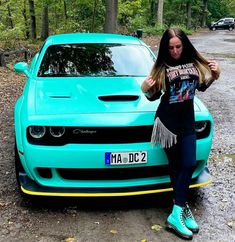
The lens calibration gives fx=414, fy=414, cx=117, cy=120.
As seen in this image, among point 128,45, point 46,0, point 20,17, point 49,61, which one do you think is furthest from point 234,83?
point 20,17

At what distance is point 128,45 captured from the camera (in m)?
5.74

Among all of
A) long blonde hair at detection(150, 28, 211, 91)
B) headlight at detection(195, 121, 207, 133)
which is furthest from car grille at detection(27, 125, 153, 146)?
headlight at detection(195, 121, 207, 133)

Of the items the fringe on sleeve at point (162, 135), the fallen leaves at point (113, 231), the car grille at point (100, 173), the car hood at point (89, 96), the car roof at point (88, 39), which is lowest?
the fallen leaves at point (113, 231)

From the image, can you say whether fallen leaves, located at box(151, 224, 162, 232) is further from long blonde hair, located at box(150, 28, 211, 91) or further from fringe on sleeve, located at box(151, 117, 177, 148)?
long blonde hair, located at box(150, 28, 211, 91)

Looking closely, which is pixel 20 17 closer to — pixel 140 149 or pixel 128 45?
pixel 128 45

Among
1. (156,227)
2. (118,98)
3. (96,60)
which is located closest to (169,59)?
(118,98)

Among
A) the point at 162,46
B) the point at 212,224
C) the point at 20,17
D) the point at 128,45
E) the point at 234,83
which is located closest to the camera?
the point at 162,46

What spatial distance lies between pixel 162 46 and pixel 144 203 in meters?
1.62

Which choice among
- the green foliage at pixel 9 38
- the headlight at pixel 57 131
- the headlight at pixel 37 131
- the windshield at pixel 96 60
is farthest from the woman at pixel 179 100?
the green foliage at pixel 9 38

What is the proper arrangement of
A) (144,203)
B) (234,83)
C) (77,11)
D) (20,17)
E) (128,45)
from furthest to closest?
(20,17) → (77,11) → (234,83) → (128,45) → (144,203)

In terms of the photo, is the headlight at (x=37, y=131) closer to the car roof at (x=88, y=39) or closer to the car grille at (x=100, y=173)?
the car grille at (x=100, y=173)

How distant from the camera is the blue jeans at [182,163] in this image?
11.8 feet

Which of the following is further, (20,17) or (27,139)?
(20,17)

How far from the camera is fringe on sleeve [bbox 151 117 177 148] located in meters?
3.59
